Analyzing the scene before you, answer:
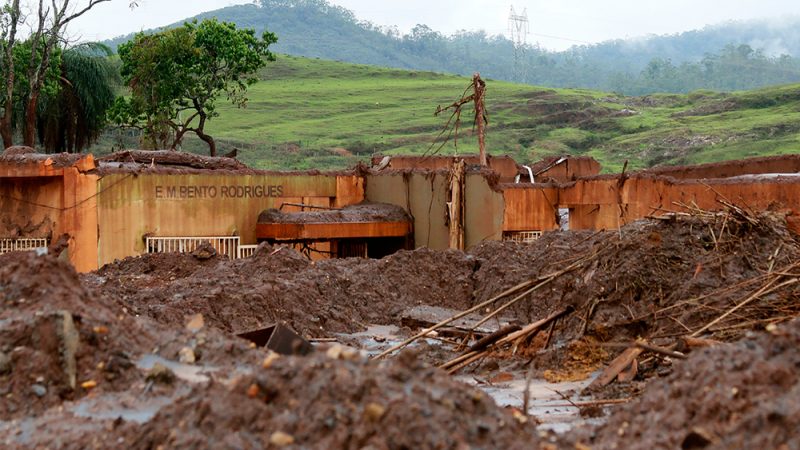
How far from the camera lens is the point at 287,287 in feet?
56.5

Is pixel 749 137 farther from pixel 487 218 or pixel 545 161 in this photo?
pixel 487 218

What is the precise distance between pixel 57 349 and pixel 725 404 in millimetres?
4419

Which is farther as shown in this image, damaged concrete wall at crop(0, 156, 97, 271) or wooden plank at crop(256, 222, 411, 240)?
wooden plank at crop(256, 222, 411, 240)

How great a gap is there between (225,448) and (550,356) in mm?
6993

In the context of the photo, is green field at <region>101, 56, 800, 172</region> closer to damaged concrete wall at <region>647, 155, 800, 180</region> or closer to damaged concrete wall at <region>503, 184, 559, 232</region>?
damaged concrete wall at <region>647, 155, 800, 180</region>

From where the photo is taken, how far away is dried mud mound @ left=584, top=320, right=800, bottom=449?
5.82 m

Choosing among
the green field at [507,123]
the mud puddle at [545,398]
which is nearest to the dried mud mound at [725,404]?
the mud puddle at [545,398]

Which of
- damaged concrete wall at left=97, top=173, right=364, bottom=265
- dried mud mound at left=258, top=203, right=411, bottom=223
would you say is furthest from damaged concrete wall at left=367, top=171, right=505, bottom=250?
damaged concrete wall at left=97, top=173, right=364, bottom=265

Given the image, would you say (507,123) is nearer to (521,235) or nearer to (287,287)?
(521,235)

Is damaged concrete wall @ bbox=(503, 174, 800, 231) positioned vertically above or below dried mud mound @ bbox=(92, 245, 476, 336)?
above

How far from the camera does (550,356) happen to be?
12477 millimetres

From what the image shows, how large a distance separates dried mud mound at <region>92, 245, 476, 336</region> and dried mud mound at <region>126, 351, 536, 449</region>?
845 cm

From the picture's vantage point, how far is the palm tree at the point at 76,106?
145 ft

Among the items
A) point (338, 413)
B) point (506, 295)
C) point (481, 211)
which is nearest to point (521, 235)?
point (481, 211)
